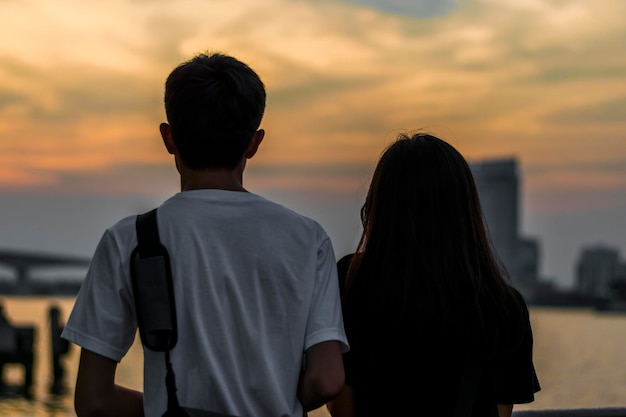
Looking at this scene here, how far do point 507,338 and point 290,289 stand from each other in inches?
37.0

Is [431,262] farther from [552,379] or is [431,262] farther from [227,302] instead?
[552,379]

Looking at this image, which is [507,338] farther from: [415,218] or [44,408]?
[44,408]

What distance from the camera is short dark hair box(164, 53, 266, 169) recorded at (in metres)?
2.99

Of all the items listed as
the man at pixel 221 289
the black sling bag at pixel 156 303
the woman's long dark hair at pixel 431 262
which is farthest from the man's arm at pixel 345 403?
the black sling bag at pixel 156 303

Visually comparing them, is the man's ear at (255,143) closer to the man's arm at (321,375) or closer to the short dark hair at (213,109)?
the short dark hair at (213,109)

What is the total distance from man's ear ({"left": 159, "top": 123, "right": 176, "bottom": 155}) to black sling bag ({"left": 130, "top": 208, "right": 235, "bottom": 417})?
1.11ft

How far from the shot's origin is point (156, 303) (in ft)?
9.49

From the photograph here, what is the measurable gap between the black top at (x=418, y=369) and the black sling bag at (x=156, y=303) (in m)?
0.83

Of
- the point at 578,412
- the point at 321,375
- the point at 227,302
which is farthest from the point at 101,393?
the point at 578,412

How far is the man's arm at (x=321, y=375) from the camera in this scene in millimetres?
3020

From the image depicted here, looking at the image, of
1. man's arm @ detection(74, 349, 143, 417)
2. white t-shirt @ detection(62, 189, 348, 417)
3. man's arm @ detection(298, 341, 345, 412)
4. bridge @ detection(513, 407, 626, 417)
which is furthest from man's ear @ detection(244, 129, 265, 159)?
bridge @ detection(513, 407, 626, 417)

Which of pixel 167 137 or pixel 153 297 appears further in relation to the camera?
pixel 167 137

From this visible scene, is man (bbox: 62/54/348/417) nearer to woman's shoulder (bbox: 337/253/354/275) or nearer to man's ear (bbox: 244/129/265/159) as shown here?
man's ear (bbox: 244/129/265/159)

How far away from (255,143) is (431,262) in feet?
2.75
